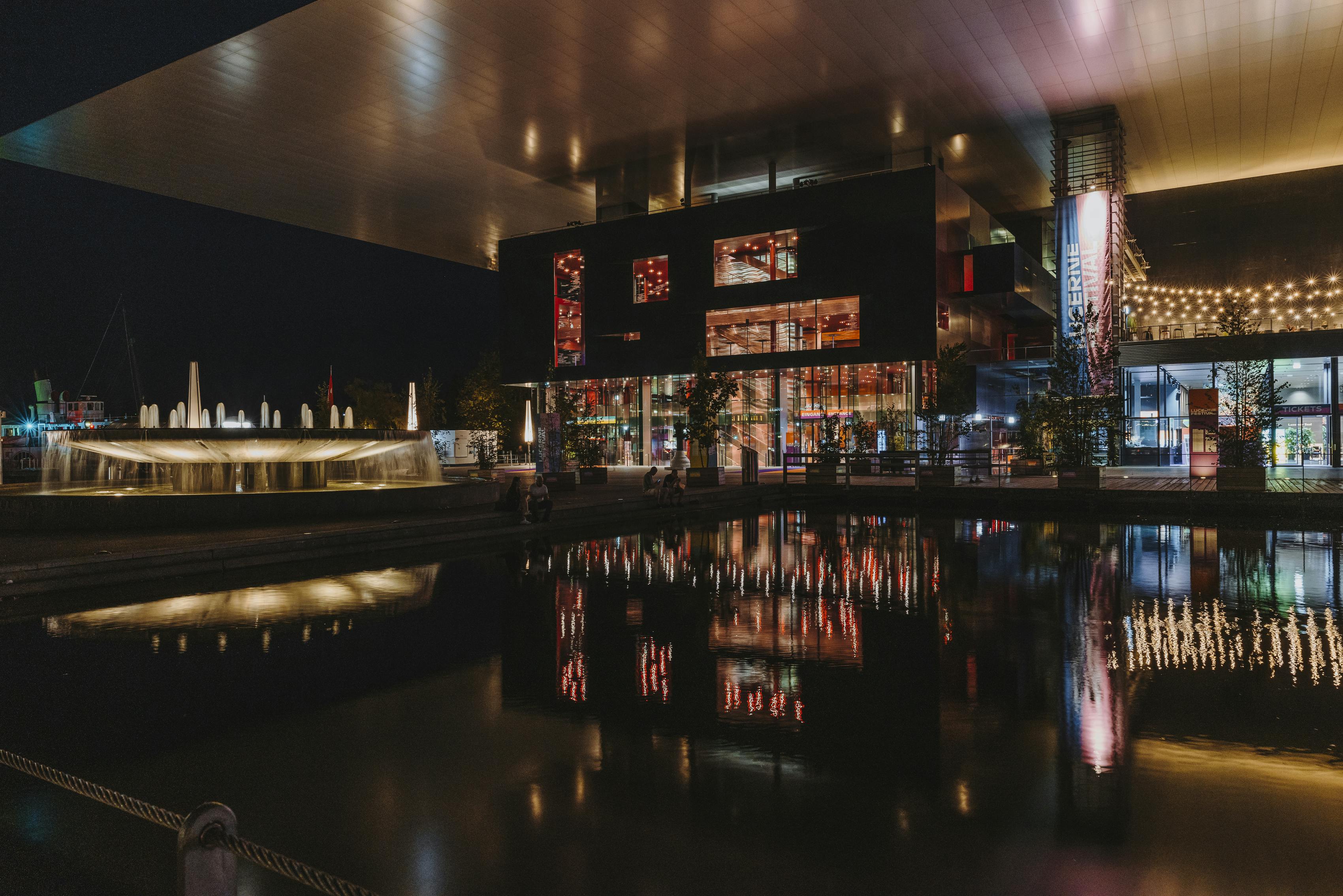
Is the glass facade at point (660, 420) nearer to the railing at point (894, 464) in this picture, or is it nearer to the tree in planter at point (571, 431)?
the tree in planter at point (571, 431)

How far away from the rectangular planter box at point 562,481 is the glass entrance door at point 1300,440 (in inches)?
1325

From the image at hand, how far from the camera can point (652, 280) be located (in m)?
41.1

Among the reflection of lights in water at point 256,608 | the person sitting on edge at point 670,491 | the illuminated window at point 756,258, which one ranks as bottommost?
the reflection of lights in water at point 256,608

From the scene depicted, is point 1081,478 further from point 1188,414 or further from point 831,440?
point 1188,414

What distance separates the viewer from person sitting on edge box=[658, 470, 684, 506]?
793 inches

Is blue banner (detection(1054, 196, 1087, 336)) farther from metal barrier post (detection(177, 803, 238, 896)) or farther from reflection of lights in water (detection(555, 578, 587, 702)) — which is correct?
metal barrier post (detection(177, 803, 238, 896))

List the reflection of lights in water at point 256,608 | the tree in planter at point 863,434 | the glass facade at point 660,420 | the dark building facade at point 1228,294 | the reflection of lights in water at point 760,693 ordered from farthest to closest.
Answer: the glass facade at point 660,420 → the dark building facade at point 1228,294 → the tree in planter at point 863,434 → the reflection of lights in water at point 256,608 → the reflection of lights in water at point 760,693

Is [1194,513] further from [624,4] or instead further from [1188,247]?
[1188,247]

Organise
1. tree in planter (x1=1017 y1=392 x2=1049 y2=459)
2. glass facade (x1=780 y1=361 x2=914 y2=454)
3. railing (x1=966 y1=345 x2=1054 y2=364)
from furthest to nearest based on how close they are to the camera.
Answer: railing (x1=966 y1=345 x2=1054 y2=364) < glass facade (x1=780 y1=361 x2=914 y2=454) < tree in planter (x1=1017 y1=392 x2=1049 y2=459)

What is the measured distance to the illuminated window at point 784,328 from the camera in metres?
37.0

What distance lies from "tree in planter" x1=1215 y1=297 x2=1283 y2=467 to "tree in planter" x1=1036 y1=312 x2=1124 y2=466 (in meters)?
3.20

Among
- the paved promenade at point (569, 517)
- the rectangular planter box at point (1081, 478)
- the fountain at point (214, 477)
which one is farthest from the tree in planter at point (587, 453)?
the rectangular planter box at point (1081, 478)

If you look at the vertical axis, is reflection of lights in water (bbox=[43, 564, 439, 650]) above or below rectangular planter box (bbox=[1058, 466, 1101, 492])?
below

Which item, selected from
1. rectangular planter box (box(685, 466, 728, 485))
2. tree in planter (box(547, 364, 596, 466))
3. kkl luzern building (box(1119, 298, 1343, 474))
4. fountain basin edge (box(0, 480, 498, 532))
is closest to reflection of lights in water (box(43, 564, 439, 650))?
fountain basin edge (box(0, 480, 498, 532))
